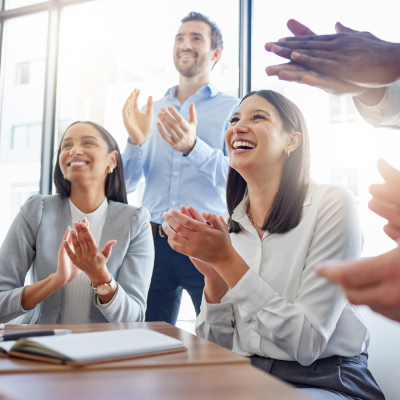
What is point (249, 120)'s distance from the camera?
64.3 inches

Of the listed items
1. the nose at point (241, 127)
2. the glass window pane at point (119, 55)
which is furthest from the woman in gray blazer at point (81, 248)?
the glass window pane at point (119, 55)

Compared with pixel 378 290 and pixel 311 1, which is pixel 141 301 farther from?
pixel 311 1

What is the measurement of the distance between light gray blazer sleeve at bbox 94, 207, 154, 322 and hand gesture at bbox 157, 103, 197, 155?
0.35m

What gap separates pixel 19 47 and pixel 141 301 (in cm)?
330

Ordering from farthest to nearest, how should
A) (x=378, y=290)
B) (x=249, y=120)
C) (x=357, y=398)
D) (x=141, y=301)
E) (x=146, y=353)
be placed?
(x=141, y=301) → (x=249, y=120) → (x=357, y=398) → (x=146, y=353) → (x=378, y=290)

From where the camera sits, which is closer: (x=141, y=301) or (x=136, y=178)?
(x=141, y=301)

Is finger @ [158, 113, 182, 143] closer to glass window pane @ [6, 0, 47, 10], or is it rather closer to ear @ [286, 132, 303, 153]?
ear @ [286, 132, 303, 153]

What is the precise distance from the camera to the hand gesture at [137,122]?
2.30 m

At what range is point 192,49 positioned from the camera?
2.39 metres

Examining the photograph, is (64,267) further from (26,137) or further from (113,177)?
(26,137)

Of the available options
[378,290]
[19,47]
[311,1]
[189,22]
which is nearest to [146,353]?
[378,290]

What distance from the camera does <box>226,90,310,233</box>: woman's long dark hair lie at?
1.44 m

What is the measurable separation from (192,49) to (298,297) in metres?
1.58

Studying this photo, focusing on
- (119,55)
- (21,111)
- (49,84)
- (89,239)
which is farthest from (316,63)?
(21,111)
